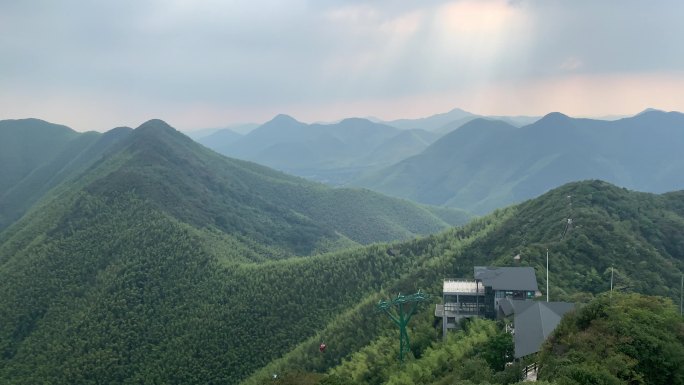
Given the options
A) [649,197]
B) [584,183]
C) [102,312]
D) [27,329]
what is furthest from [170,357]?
[649,197]

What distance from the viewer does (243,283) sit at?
93.5m

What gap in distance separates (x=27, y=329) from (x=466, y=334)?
89.3 meters

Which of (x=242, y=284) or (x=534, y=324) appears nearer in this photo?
(x=534, y=324)

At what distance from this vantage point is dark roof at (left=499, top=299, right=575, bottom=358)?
3550 cm

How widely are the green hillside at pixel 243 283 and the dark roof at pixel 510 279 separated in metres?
3.63

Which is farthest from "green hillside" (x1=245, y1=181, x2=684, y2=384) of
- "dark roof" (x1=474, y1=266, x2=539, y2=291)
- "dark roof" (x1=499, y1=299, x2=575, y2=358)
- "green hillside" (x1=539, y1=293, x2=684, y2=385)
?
"green hillside" (x1=539, y1=293, x2=684, y2=385)

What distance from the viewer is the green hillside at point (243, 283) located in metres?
59.1

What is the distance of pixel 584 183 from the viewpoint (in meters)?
85.0

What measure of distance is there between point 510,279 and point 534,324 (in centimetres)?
1249

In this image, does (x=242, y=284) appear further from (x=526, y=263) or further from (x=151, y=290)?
(x=526, y=263)

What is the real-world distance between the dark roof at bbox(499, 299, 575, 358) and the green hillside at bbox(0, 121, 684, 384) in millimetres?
2330

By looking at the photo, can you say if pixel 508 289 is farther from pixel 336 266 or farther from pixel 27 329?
pixel 27 329

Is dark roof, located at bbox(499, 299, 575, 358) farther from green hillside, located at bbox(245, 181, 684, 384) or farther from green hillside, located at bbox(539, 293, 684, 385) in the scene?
green hillside, located at bbox(539, 293, 684, 385)

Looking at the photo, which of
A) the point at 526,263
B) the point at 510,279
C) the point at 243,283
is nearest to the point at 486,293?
the point at 510,279
